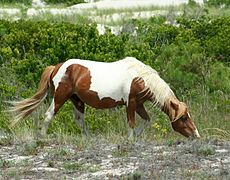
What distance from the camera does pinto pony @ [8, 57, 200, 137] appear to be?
10750 mm

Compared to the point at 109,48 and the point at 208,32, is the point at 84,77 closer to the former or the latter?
the point at 109,48

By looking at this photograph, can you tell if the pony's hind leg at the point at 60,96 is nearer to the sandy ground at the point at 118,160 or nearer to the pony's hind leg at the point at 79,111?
the pony's hind leg at the point at 79,111

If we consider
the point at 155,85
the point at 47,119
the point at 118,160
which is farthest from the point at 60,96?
the point at 118,160

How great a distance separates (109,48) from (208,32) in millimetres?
3764

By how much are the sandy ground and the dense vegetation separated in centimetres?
317

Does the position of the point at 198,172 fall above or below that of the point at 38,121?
above

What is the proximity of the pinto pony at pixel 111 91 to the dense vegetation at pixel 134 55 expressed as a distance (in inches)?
38.7

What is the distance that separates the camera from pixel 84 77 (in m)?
11.2

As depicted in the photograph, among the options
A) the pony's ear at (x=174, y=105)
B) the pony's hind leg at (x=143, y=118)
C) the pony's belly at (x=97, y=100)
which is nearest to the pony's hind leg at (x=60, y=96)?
the pony's belly at (x=97, y=100)

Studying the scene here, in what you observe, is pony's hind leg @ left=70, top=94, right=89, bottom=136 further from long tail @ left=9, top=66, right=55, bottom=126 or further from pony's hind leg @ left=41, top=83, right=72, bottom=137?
long tail @ left=9, top=66, right=55, bottom=126

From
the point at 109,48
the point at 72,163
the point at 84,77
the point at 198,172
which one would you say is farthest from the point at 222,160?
the point at 109,48

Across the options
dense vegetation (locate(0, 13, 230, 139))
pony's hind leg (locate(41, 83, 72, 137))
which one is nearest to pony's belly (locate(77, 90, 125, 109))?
pony's hind leg (locate(41, 83, 72, 137))

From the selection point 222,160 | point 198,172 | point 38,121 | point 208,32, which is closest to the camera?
point 198,172

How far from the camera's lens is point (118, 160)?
27.0ft
